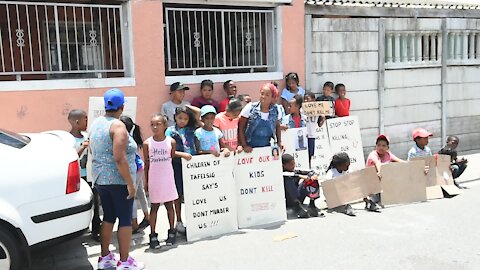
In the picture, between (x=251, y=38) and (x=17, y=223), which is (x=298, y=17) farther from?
(x=17, y=223)

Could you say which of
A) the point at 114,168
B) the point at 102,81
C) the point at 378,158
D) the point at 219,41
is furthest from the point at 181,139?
the point at 219,41

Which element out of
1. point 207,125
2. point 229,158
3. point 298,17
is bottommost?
point 229,158

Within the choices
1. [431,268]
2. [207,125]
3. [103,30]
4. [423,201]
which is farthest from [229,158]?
[103,30]

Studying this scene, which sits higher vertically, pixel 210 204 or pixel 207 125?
pixel 207 125

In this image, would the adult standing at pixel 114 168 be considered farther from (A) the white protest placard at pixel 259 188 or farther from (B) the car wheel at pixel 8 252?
(A) the white protest placard at pixel 259 188

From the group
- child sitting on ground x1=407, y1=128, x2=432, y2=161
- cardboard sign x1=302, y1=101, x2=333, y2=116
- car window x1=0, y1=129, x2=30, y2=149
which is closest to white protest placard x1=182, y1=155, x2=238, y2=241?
car window x1=0, y1=129, x2=30, y2=149

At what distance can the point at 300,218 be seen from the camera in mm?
6023

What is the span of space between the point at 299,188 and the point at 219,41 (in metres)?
3.07

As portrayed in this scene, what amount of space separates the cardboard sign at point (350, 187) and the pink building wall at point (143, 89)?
95.7 inches

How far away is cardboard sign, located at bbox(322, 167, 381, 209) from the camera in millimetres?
6094

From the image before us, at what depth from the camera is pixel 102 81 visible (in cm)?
667

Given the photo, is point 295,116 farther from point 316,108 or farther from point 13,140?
point 13,140

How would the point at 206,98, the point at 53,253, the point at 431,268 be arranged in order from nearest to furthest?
the point at 431,268
the point at 53,253
the point at 206,98

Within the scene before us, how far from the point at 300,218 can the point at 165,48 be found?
3.41 metres
